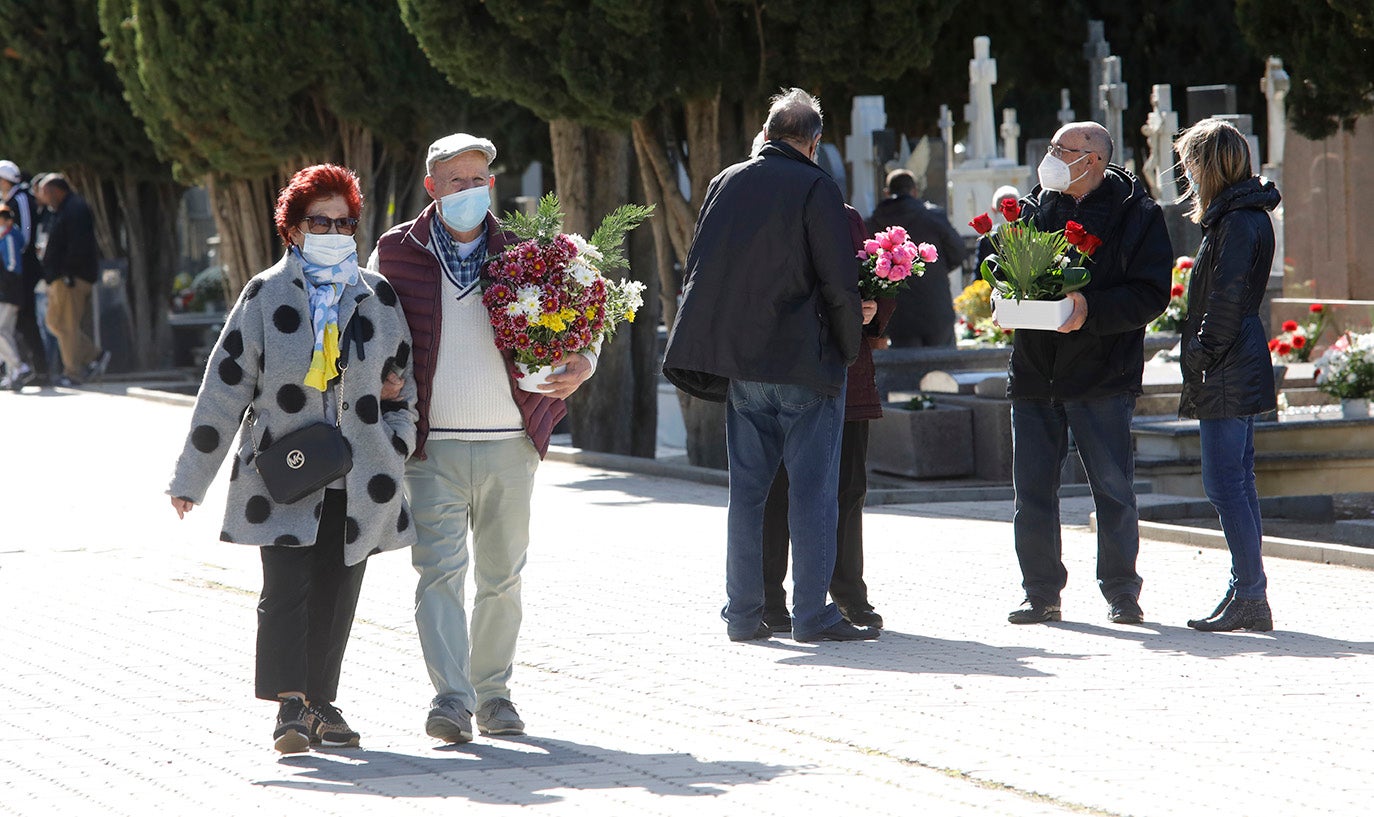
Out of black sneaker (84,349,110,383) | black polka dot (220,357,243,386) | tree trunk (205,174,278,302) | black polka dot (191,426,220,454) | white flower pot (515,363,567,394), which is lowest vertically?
black sneaker (84,349,110,383)

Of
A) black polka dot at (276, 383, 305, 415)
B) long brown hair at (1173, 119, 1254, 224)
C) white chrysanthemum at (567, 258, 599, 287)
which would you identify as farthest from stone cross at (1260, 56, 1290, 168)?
black polka dot at (276, 383, 305, 415)

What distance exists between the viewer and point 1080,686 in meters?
6.10

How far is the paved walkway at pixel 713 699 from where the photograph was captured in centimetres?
496

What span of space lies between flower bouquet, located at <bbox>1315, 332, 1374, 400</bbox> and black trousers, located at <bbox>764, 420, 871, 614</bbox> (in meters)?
5.26

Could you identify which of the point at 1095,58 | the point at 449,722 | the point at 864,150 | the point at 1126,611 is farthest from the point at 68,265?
the point at 449,722

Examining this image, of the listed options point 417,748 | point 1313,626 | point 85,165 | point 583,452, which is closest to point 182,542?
point 583,452

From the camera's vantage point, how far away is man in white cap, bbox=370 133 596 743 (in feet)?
18.4

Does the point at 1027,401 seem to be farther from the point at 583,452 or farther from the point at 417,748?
the point at 583,452

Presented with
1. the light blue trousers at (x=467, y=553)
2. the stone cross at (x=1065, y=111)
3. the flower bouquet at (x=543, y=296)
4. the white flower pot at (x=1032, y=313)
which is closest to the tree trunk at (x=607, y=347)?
the white flower pot at (x=1032, y=313)

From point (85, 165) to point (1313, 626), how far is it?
18.8 meters

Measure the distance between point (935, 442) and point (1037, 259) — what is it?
17.4 feet

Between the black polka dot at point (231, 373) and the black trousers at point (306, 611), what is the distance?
39 cm

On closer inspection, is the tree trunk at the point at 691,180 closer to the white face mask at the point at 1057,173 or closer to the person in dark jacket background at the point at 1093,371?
the person in dark jacket background at the point at 1093,371

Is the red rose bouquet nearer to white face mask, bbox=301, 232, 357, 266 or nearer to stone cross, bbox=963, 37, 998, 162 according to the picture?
white face mask, bbox=301, 232, 357, 266
